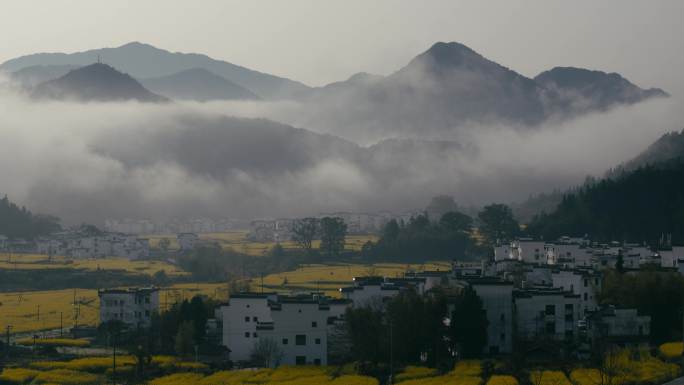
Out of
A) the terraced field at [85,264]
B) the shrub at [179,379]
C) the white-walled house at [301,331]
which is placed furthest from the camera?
the terraced field at [85,264]

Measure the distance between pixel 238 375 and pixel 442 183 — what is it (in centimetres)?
16552

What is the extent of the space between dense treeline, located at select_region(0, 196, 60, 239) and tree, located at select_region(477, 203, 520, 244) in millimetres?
36685

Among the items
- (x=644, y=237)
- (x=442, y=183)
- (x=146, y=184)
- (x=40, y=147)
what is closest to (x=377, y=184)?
(x=442, y=183)

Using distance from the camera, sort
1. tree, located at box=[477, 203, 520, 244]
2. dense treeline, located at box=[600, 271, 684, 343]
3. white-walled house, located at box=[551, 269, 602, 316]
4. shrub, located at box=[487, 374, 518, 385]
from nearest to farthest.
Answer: shrub, located at box=[487, 374, 518, 385] → dense treeline, located at box=[600, 271, 684, 343] → white-walled house, located at box=[551, 269, 602, 316] → tree, located at box=[477, 203, 520, 244]

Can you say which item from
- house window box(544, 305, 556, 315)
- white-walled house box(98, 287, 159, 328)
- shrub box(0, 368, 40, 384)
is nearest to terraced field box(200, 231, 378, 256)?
white-walled house box(98, 287, 159, 328)

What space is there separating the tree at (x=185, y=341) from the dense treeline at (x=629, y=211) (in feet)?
117

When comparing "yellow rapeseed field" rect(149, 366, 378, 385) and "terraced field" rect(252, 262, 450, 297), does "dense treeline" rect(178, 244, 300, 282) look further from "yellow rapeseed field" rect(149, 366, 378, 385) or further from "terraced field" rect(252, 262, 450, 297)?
"yellow rapeseed field" rect(149, 366, 378, 385)

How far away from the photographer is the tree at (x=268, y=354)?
3597 cm

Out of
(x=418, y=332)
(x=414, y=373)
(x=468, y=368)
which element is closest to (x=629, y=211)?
(x=418, y=332)

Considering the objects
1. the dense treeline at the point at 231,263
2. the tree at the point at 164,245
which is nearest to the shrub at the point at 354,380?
the dense treeline at the point at 231,263

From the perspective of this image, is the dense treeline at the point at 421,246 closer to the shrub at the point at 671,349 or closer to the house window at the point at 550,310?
the house window at the point at 550,310

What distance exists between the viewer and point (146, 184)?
16875 cm

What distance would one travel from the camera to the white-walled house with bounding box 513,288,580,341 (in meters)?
37.3

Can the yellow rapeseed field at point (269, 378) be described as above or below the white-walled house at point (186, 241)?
below
